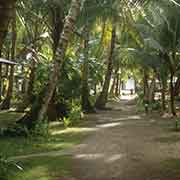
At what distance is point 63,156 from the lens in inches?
401

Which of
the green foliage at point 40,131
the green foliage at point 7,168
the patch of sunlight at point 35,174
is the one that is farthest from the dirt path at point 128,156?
the green foliage at point 40,131

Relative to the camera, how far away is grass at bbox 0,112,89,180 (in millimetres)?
8305

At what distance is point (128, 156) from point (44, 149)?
2.52 meters

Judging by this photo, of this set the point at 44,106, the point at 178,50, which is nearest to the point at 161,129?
the point at 44,106

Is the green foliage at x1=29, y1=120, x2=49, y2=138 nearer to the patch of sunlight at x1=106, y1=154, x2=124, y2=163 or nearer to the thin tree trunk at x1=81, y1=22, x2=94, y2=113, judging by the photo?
the patch of sunlight at x1=106, y1=154, x2=124, y2=163

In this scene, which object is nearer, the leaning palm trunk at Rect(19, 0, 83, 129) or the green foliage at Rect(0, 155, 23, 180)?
the green foliage at Rect(0, 155, 23, 180)

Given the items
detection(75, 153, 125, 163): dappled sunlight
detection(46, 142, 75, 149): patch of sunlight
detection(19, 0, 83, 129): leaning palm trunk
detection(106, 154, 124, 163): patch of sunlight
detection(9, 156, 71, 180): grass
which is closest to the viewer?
detection(9, 156, 71, 180): grass

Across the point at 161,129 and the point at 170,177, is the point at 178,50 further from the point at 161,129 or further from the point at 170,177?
the point at 170,177

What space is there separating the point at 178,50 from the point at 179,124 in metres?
6.61

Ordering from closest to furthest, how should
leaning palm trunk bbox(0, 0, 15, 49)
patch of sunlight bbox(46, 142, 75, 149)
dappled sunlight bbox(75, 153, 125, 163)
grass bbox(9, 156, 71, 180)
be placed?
leaning palm trunk bbox(0, 0, 15, 49), grass bbox(9, 156, 71, 180), dappled sunlight bbox(75, 153, 125, 163), patch of sunlight bbox(46, 142, 75, 149)

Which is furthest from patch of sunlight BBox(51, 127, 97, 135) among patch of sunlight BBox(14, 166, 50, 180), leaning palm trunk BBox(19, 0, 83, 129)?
patch of sunlight BBox(14, 166, 50, 180)

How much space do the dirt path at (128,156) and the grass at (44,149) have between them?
35 cm

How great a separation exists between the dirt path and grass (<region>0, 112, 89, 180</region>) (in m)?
0.35

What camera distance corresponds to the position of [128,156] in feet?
32.8
